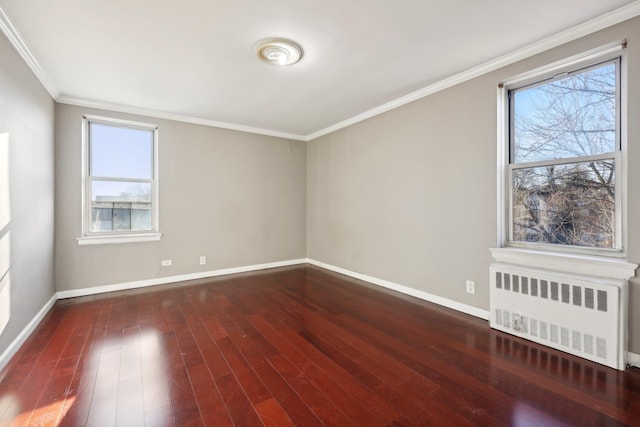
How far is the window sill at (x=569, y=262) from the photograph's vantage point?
2.08 m

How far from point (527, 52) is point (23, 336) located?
201 inches

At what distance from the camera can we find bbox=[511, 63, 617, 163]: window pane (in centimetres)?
226

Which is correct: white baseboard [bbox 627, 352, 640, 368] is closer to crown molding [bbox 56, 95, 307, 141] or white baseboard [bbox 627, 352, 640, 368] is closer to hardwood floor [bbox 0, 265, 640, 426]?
hardwood floor [bbox 0, 265, 640, 426]

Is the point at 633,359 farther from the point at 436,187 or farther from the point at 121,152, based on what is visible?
the point at 121,152

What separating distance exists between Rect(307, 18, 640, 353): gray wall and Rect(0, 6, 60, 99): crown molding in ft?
12.3

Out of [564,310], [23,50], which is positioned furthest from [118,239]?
[564,310]

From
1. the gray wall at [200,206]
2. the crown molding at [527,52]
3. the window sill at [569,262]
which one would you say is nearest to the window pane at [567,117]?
the crown molding at [527,52]

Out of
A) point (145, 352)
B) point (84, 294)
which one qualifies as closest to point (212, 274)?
point (84, 294)

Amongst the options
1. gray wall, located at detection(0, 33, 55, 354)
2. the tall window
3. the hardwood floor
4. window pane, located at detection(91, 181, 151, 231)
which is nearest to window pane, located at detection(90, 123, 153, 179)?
the tall window

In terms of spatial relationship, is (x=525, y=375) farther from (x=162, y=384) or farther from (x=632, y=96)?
(x=162, y=384)

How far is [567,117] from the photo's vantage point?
2.48 meters

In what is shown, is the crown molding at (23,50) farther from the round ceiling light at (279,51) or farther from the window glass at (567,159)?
the window glass at (567,159)

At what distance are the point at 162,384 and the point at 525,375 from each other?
8.18 ft

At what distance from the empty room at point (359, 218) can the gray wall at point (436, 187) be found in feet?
0.07
